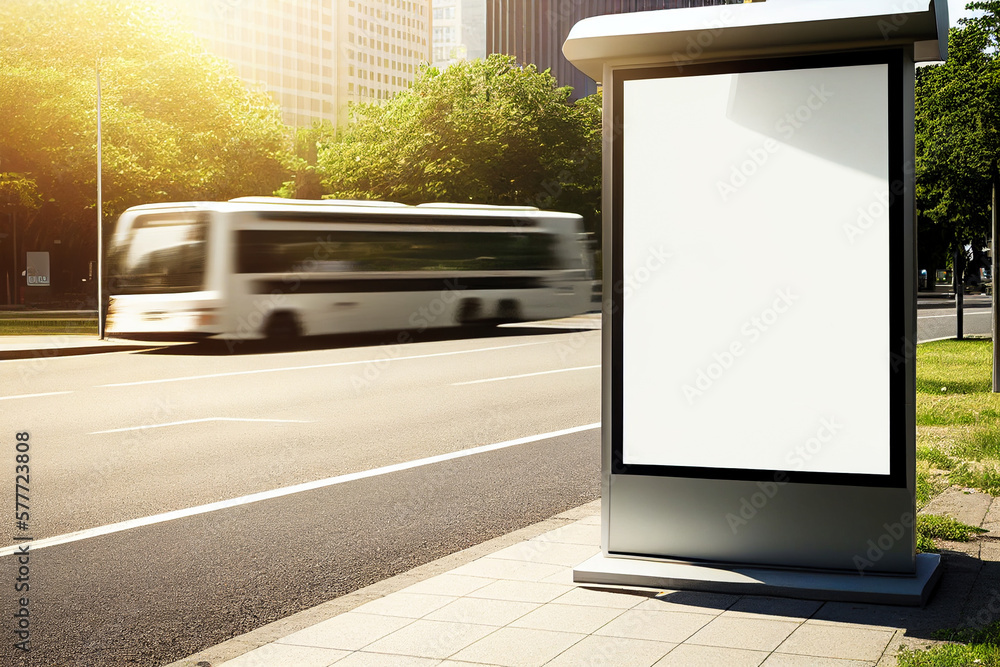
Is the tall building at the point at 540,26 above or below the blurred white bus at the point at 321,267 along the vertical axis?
above

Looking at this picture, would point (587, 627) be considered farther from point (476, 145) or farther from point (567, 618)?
point (476, 145)

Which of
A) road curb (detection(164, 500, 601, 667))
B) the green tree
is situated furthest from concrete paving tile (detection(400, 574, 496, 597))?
the green tree

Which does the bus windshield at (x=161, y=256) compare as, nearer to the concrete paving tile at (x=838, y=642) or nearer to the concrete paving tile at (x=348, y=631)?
the concrete paving tile at (x=348, y=631)

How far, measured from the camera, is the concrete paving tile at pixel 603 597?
4.88 metres

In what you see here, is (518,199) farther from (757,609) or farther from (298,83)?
(298,83)

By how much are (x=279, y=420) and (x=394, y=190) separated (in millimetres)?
35120

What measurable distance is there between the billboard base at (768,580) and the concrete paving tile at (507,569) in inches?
9.8

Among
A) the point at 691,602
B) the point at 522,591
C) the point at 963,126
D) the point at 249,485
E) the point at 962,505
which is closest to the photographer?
the point at 691,602

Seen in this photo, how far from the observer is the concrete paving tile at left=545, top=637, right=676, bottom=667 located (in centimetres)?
402

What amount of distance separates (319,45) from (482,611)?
152292mm

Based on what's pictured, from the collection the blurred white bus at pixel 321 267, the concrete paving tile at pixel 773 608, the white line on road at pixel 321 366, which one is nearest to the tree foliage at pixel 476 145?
the blurred white bus at pixel 321 267

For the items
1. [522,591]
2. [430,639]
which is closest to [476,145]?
[522,591]

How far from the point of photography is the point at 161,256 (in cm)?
2222

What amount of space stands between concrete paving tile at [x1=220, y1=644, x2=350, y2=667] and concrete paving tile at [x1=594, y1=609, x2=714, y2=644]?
105 centimetres
